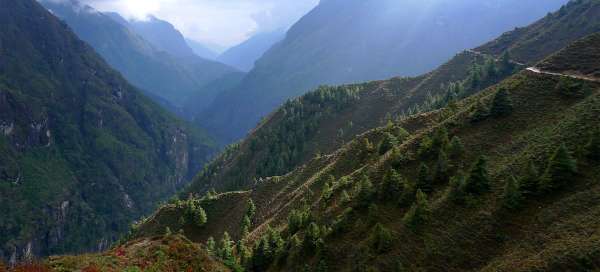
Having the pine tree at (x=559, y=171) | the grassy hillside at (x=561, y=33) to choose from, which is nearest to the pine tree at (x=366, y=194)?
the pine tree at (x=559, y=171)

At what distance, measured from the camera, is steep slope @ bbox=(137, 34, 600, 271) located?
4388 cm

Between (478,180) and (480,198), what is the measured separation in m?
2.61

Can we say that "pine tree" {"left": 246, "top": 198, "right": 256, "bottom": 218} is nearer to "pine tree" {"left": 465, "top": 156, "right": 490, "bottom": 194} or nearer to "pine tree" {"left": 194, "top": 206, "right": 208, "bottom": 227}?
"pine tree" {"left": 194, "top": 206, "right": 208, "bottom": 227}

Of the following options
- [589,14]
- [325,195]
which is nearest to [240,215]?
[325,195]

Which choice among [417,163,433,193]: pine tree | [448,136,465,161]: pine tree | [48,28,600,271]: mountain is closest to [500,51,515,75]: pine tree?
[48,28,600,271]: mountain

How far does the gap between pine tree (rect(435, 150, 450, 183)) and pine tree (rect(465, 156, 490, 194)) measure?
6.99 metres

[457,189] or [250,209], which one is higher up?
[457,189]

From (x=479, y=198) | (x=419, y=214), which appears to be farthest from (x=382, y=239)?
(x=479, y=198)

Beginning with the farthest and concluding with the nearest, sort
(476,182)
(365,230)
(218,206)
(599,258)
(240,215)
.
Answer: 1. (218,206)
2. (240,215)
3. (365,230)
4. (476,182)
5. (599,258)

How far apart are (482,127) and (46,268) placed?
67.4 meters

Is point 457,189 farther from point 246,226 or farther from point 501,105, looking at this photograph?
point 246,226

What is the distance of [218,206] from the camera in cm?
12406

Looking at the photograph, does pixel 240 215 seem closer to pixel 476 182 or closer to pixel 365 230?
pixel 365 230

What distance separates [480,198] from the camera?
5259 centimetres
